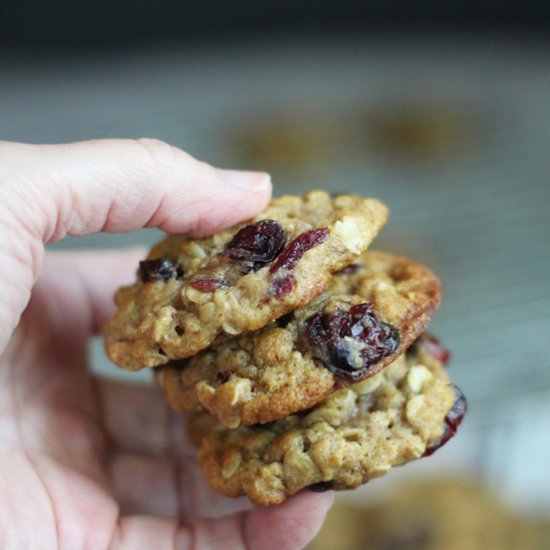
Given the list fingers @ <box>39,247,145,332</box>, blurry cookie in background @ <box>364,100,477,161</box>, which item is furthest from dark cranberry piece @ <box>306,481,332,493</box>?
blurry cookie in background @ <box>364,100,477,161</box>

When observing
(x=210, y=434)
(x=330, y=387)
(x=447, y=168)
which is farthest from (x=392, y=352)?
(x=447, y=168)

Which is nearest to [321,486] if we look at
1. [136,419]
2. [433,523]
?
[136,419]

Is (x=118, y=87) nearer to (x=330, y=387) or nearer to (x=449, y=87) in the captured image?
(x=449, y=87)

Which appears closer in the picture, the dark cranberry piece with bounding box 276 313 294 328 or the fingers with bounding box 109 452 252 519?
the dark cranberry piece with bounding box 276 313 294 328

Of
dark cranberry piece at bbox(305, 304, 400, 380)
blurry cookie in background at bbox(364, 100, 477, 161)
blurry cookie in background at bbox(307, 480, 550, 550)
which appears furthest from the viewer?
blurry cookie in background at bbox(364, 100, 477, 161)

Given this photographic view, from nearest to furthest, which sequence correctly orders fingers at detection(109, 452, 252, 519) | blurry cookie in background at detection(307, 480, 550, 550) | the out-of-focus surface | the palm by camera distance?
the palm < fingers at detection(109, 452, 252, 519) < blurry cookie in background at detection(307, 480, 550, 550) < the out-of-focus surface

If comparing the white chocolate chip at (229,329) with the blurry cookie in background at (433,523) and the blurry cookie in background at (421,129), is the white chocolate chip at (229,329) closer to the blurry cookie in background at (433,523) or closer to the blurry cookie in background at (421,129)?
the blurry cookie in background at (433,523)

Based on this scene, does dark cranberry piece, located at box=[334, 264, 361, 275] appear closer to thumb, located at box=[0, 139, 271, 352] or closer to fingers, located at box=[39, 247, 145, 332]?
thumb, located at box=[0, 139, 271, 352]

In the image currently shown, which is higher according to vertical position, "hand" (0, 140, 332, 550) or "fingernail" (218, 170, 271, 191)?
"fingernail" (218, 170, 271, 191)
